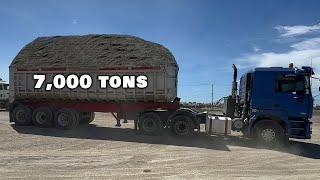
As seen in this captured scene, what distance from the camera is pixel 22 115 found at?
20.9m

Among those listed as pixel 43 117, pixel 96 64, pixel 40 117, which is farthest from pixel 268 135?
pixel 40 117

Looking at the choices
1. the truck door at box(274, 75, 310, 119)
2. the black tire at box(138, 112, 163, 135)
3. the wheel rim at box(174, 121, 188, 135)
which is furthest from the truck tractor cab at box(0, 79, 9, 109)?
the truck door at box(274, 75, 310, 119)

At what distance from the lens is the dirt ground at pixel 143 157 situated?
10711 millimetres

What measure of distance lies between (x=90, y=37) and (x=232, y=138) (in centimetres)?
860

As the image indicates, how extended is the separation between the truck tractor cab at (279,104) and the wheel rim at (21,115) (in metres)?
10.9

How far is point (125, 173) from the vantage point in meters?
10.6

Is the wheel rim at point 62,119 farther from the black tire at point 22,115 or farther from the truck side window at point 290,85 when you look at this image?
the truck side window at point 290,85

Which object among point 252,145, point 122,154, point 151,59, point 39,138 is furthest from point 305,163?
point 39,138

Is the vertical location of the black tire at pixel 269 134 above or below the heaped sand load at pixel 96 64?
below

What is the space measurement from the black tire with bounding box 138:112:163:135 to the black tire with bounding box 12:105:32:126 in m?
5.89

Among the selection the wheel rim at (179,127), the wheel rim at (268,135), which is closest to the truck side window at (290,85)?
the wheel rim at (268,135)

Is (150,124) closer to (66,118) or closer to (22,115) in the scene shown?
(66,118)

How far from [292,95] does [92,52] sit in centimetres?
938

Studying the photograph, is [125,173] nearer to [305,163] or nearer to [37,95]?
[305,163]
